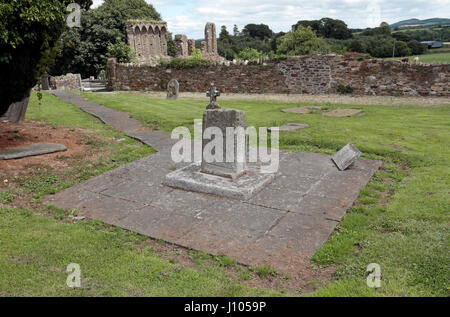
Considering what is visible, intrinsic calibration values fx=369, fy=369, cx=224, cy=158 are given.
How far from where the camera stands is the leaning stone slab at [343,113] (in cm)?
1238

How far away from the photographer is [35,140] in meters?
9.26

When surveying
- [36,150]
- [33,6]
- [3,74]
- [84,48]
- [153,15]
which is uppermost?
[153,15]

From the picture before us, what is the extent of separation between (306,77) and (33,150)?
46.2ft

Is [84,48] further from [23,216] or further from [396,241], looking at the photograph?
[396,241]

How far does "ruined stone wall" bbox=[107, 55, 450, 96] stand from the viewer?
15.8m

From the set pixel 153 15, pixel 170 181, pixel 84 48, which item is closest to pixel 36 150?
pixel 170 181

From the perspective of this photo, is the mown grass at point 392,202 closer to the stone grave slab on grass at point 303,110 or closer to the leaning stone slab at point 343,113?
the leaning stone slab at point 343,113

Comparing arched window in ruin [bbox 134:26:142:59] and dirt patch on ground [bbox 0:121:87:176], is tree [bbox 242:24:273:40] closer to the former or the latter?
arched window in ruin [bbox 134:26:142:59]

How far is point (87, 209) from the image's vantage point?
5617mm

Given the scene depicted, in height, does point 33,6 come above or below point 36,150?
above

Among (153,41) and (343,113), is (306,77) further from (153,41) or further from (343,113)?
(153,41)

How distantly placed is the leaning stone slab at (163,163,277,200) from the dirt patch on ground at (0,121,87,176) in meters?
2.79
